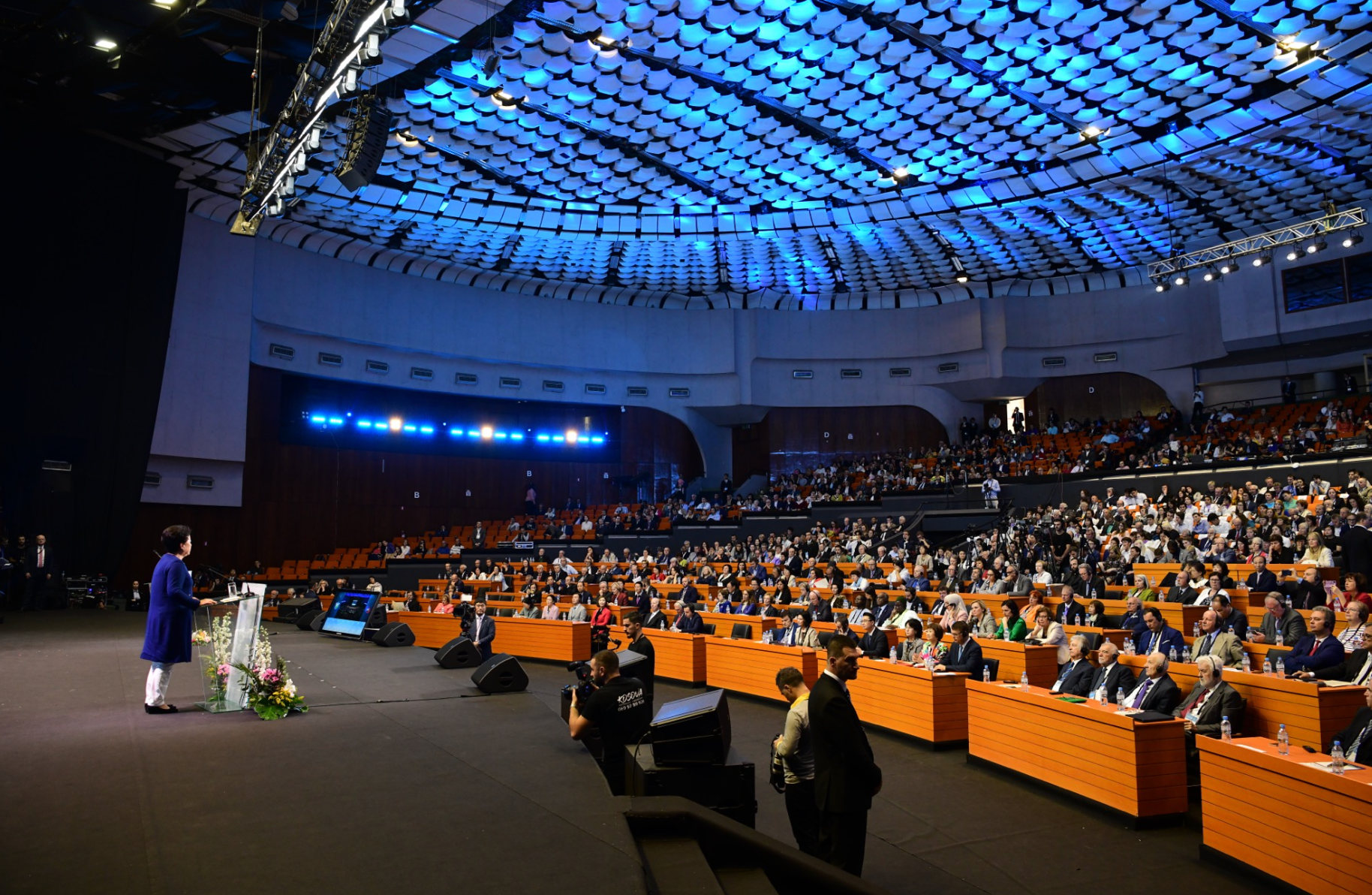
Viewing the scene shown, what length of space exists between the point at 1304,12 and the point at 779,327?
16684mm

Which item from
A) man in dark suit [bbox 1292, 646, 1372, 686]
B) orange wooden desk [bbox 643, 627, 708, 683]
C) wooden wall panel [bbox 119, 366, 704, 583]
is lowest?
orange wooden desk [bbox 643, 627, 708, 683]

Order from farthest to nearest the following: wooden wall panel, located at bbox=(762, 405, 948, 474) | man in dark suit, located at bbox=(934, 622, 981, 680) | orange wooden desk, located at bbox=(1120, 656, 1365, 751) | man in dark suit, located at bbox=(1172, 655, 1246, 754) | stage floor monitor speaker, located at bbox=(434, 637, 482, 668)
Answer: wooden wall panel, located at bbox=(762, 405, 948, 474) → stage floor monitor speaker, located at bbox=(434, 637, 482, 668) → man in dark suit, located at bbox=(934, 622, 981, 680) → man in dark suit, located at bbox=(1172, 655, 1246, 754) → orange wooden desk, located at bbox=(1120, 656, 1365, 751)

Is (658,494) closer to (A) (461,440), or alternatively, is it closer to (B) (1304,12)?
(A) (461,440)

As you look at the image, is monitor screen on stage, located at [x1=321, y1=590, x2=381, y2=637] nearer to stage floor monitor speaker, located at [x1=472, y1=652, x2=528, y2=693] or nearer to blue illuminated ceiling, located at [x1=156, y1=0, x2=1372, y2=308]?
stage floor monitor speaker, located at [x1=472, y1=652, x2=528, y2=693]

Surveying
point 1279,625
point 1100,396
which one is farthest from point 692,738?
point 1100,396

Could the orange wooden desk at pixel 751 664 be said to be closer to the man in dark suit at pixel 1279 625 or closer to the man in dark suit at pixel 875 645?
the man in dark suit at pixel 875 645

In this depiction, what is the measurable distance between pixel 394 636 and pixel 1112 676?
9283mm

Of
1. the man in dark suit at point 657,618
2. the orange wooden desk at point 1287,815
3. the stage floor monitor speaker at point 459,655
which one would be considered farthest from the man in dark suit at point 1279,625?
the stage floor monitor speaker at point 459,655

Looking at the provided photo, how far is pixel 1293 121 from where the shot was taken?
15305 mm

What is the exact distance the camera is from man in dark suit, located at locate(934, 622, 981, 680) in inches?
303

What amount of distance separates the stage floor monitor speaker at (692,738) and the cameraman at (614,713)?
37 centimetres

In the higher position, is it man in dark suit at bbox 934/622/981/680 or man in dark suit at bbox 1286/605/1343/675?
man in dark suit at bbox 1286/605/1343/675

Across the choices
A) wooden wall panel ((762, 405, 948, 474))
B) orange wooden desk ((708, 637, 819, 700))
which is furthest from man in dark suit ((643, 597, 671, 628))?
wooden wall panel ((762, 405, 948, 474))

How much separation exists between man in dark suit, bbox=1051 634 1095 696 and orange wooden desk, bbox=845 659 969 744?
2.58 feet
